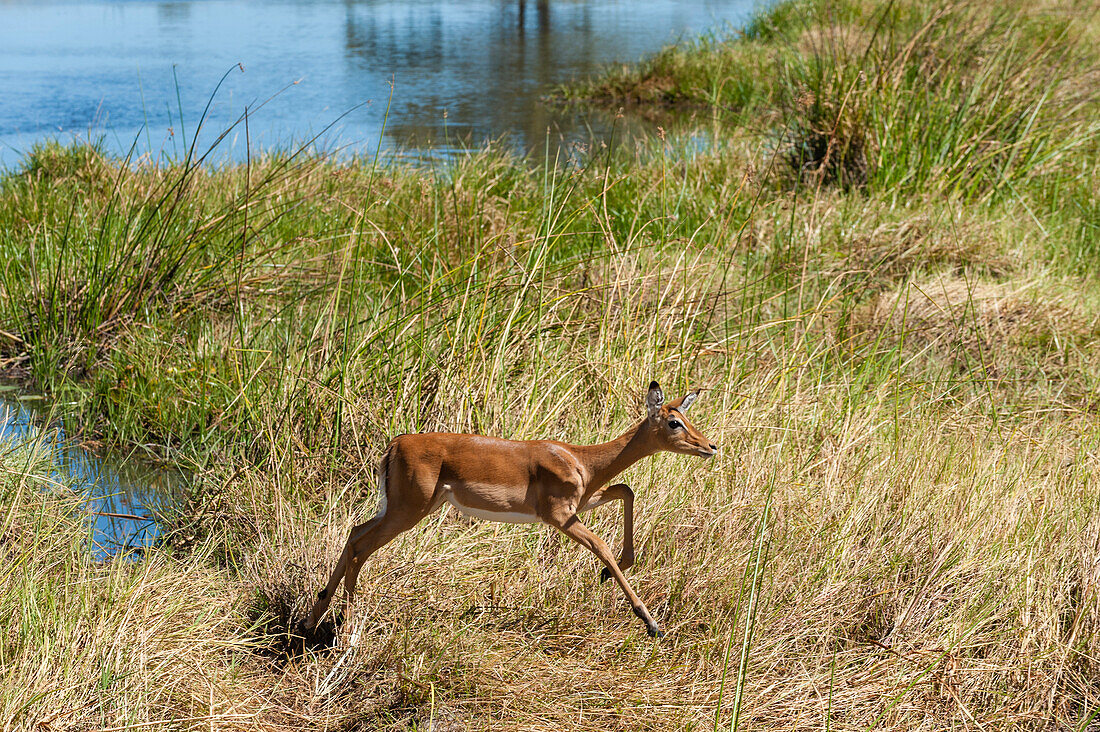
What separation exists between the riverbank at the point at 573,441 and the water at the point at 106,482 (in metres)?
0.17

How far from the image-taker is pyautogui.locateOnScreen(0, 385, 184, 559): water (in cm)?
420

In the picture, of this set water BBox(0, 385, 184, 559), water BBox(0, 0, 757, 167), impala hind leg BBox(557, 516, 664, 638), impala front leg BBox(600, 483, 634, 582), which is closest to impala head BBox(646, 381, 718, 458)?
impala front leg BBox(600, 483, 634, 582)

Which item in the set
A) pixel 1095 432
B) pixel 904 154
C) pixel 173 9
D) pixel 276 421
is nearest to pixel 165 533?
pixel 276 421

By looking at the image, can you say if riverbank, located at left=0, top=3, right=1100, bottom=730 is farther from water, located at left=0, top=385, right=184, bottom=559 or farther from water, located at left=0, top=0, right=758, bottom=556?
water, located at left=0, top=0, right=758, bottom=556

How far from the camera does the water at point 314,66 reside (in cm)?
1266

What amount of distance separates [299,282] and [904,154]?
15.3 ft

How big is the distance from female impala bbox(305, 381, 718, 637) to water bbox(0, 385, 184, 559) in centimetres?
196

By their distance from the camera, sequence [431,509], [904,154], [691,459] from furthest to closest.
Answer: [904,154] → [691,459] → [431,509]

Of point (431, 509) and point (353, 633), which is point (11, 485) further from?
point (431, 509)

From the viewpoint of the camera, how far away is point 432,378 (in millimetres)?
4391

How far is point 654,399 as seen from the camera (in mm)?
2389

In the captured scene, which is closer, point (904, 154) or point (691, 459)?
point (691, 459)

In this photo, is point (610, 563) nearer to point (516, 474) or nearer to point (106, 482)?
point (516, 474)

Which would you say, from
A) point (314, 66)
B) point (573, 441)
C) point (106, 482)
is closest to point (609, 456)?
point (573, 441)
